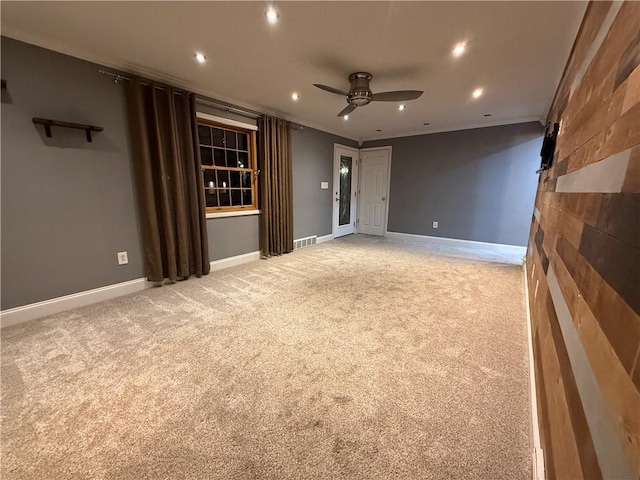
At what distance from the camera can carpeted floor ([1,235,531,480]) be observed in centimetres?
113

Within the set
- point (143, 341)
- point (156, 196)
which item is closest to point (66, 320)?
point (143, 341)

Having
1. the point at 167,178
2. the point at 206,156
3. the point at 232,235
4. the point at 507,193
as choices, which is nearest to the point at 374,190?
the point at 507,193

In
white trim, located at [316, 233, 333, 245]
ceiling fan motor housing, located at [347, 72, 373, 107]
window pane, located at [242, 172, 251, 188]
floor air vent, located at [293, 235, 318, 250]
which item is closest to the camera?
ceiling fan motor housing, located at [347, 72, 373, 107]

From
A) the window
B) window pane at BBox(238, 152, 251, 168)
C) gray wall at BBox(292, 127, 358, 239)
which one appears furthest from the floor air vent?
window pane at BBox(238, 152, 251, 168)

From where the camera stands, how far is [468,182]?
5.03 m

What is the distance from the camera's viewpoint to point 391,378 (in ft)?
5.31

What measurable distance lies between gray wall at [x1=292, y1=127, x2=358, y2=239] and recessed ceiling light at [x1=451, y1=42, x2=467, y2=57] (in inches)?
111

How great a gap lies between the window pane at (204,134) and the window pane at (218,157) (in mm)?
140

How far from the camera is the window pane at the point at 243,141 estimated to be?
389 cm

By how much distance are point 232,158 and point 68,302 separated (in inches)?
97.9

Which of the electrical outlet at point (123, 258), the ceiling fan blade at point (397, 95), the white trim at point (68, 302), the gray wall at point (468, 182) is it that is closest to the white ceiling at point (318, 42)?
the ceiling fan blade at point (397, 95)

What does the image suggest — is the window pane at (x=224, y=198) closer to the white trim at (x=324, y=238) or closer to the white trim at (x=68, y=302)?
the white trim at (x=68, y=302)

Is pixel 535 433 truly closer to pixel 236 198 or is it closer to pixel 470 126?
pixel 236 198

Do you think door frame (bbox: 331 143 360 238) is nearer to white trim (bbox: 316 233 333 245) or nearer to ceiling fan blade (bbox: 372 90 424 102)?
white trim (bbox: 316 233 333 245)
